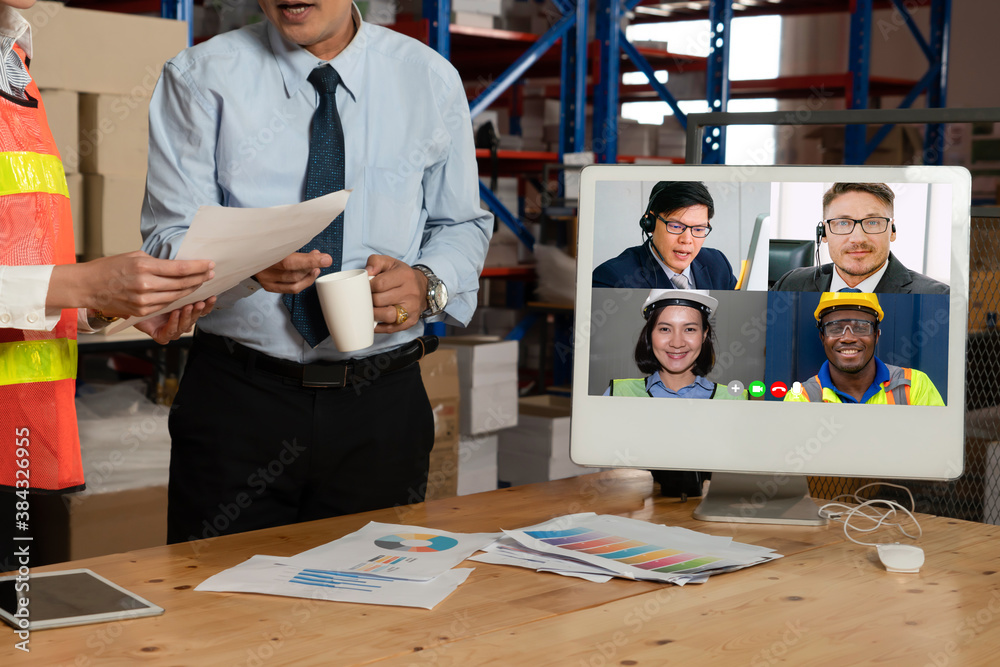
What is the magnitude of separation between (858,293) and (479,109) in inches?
89.7

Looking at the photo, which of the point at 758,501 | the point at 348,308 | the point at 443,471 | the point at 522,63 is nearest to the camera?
the point at 348,308

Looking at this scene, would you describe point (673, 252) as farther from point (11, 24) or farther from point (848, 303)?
point (11, 24)

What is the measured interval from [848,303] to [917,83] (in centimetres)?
474

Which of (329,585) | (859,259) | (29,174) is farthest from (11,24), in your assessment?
(859,259)

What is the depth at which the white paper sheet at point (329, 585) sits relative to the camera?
99cm

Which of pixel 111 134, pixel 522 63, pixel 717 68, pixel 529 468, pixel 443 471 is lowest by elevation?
pixel 529 468

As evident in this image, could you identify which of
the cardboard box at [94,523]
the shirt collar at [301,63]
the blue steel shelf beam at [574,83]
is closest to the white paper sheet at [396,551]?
the shirt collar at [301,63]

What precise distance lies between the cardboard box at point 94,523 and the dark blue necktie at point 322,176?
1146 millimetres

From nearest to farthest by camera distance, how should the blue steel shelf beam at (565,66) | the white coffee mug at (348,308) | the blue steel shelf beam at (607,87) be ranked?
the white coffee mug at (348,308)
the blue steel shelf beam at (565,66)
the blue steel shelf beam at (607,87)

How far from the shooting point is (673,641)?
0.91 metres

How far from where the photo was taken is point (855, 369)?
1274 millimetres

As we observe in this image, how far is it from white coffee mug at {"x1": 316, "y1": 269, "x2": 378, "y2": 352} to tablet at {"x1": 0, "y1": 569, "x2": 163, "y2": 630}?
0.40 meters

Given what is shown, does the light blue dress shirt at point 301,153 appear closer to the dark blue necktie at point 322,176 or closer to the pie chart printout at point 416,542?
the dark blue necktie at point 322,176

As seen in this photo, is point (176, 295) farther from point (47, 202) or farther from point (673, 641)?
point (673, 641)
